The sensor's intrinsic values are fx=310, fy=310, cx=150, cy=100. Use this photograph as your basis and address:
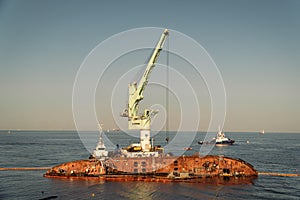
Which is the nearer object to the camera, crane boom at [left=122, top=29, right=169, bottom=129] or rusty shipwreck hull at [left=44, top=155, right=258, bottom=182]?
rusty shipwreck hull at [left=44, top=155, right=258, bottom=182]

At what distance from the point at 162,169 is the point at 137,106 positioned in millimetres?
17225

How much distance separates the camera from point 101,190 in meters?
53.7

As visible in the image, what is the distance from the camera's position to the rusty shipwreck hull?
6231 cm

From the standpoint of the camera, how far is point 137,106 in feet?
245

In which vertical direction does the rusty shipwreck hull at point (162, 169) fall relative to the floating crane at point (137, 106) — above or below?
below

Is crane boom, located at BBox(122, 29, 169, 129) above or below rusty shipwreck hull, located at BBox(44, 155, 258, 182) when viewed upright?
above

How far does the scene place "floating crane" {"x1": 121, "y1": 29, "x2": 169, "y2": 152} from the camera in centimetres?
7269

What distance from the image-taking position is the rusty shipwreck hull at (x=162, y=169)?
62.3 meters

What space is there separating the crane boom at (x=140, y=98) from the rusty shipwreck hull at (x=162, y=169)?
987 centimetres

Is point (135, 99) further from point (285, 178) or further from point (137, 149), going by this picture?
point (285, 178)

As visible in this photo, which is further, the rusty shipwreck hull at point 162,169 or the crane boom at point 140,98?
the crane boom at point 140,98

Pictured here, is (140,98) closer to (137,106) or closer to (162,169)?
(137,106)

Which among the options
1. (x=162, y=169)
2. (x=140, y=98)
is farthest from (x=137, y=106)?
(x=162, y=169)

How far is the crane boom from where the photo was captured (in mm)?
72875
